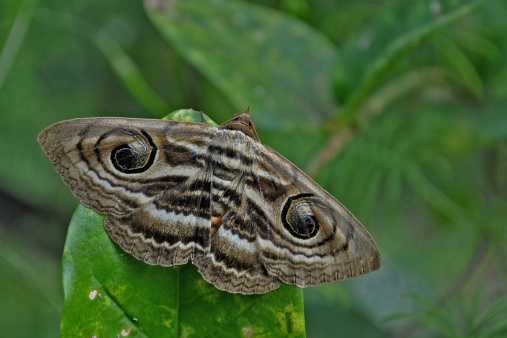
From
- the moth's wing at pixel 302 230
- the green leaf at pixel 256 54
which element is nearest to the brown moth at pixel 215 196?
the moth's wing at pixel 302 230

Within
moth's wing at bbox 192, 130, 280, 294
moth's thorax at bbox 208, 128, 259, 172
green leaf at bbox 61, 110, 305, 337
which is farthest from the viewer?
moth's thorax at bbox 208, 128, 259, 172

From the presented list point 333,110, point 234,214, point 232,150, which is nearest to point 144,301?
point 234,214

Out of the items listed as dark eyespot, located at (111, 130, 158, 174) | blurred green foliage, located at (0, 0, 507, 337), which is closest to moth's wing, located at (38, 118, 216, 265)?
dark eyespot, located at (111, 130, 158, 174)

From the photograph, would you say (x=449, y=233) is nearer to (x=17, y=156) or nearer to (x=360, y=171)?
(x=360, y=171)

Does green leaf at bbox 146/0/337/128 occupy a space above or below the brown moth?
above

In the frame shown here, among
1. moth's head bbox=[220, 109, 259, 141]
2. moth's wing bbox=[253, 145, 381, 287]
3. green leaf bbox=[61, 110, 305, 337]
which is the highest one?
moth's head bbox=[220, 109, 259, 141]

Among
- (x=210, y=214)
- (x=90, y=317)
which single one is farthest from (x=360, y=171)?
(x=90, y=317)

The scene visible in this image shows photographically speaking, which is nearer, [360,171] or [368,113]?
[368,113]

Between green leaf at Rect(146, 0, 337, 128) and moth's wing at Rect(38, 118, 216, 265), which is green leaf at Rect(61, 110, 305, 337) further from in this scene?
green leaf at Rect(146, 0, 337, 128)
